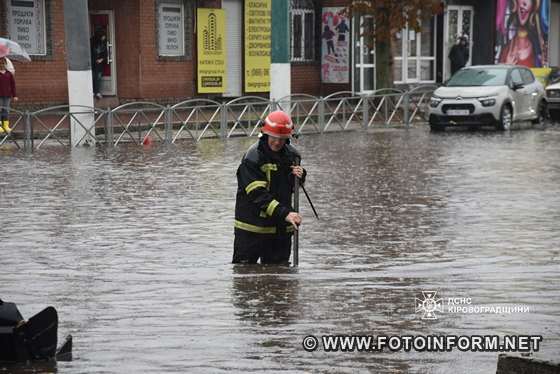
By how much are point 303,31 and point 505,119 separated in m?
9.44

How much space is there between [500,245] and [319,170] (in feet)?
25.8

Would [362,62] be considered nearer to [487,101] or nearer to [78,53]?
[487,101]

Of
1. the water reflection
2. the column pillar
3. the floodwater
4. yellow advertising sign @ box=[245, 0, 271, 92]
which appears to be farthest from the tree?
the water reflection

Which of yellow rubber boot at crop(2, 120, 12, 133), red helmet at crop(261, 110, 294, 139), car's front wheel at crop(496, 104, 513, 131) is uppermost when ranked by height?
red helmet at crop(261, 110, 294, 139)

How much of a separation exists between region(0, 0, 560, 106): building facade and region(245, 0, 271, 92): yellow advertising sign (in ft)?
0.09

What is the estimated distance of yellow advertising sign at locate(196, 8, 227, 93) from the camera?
34250 millimetres

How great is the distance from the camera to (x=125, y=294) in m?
9.80

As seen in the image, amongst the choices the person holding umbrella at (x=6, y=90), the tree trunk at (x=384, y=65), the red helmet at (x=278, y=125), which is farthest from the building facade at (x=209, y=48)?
the red helmet at (x=278, y=125)

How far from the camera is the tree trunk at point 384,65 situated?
3494 cm

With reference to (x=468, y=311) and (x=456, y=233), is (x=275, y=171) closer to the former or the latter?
(x=468, y=311)

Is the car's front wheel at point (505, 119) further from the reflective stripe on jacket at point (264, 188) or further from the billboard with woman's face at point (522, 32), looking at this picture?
the reflective stripe on jacket at point (264, 188)

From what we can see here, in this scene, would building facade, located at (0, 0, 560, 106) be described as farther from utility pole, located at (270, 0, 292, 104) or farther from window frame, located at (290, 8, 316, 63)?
utility pole, located at (270, 0, 292, 104)

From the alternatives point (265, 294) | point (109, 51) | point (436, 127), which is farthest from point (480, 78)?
point (265, 294)

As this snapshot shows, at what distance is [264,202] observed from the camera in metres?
10.1
